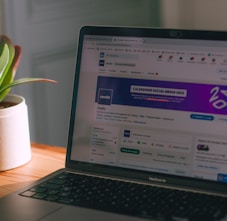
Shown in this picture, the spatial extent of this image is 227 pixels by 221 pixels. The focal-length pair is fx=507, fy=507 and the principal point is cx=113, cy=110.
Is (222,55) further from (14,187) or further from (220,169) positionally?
(14,187)

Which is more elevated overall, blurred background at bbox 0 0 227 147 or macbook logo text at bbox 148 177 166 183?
blurred background at bbox 0 0 227 147

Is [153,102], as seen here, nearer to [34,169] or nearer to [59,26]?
[34,169]

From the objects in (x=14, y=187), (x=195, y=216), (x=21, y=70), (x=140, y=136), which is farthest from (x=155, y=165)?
(x=21, y=70)

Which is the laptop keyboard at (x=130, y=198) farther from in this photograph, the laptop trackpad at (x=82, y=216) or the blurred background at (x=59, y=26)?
the blurred background at (x=59, y=26)

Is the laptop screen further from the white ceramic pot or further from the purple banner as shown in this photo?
the white ceramic pot

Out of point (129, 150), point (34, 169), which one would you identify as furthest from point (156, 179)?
point (34, 169)

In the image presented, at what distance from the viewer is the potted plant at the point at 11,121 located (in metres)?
1.03

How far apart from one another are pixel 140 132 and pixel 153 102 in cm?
6

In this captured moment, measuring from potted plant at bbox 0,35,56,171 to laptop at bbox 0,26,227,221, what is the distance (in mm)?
130

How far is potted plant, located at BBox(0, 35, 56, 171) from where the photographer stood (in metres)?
1.03

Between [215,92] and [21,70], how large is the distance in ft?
2.94

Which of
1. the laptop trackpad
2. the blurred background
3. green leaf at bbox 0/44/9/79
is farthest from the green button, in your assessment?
the blurred background

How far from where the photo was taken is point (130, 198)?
845 millimetres

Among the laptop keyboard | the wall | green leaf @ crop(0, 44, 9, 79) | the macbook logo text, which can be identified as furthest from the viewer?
the wall
